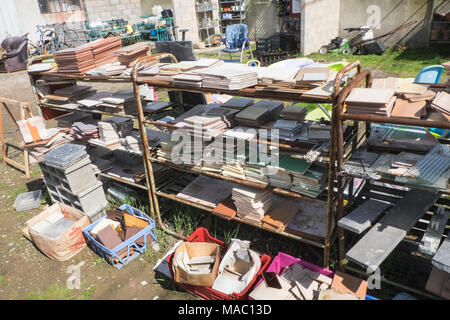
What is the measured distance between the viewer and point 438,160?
9.04 ft

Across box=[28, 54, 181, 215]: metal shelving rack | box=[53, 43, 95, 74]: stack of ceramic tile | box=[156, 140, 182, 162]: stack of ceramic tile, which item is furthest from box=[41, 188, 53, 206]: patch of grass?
box=[156, 140, 182, 162]: stack of ceramic tile

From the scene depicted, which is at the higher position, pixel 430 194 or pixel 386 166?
pixel 386 166

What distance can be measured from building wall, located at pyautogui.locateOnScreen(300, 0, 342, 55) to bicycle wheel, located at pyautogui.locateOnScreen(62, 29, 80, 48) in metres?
12.9

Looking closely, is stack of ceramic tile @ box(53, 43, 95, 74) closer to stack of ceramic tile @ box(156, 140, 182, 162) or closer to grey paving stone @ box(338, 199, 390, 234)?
stack of ceramic tile @ box(156, 140, 182, 162)

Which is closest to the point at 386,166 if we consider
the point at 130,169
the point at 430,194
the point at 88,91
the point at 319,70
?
the point at 430,194

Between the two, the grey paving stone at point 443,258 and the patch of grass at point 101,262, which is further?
the patch of grass at point 101,262

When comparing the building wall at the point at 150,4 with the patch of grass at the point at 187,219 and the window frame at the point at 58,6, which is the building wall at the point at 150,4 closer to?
the window frame at the point at 58,6

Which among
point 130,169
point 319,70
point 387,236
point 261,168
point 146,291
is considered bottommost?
point 146,291

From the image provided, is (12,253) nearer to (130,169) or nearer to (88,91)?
(130,169)

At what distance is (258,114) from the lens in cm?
351

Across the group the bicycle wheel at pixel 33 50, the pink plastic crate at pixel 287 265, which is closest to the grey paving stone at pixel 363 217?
the pink plastic crate at pixel 287 265

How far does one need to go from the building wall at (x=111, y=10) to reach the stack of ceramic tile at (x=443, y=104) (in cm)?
2382

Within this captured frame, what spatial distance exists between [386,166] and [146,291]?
2.83m

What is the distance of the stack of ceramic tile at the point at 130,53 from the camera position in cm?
427
